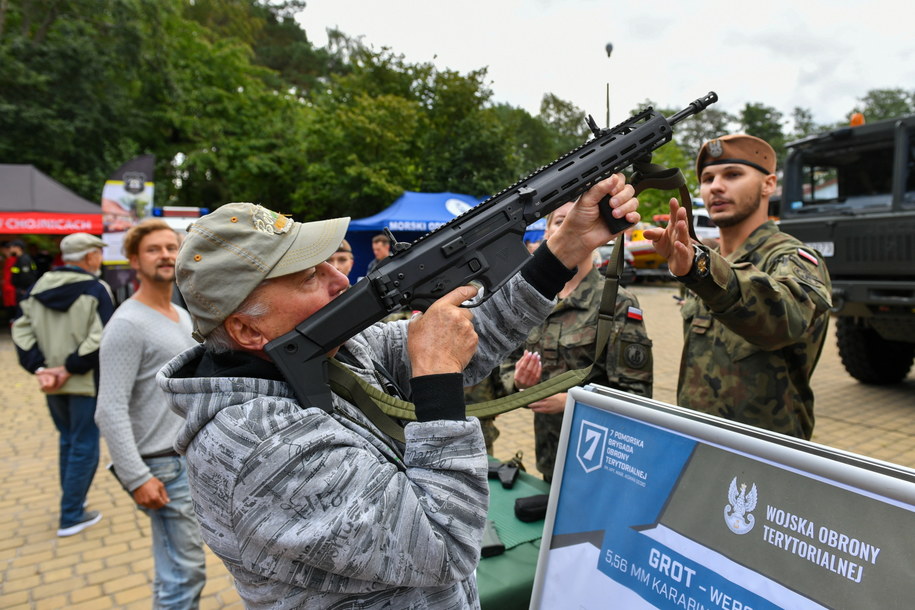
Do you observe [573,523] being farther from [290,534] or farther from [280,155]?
[280,155]

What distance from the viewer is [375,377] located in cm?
163

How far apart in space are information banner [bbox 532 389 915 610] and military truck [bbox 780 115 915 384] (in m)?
5.70

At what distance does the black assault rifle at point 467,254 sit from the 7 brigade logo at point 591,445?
0.54m

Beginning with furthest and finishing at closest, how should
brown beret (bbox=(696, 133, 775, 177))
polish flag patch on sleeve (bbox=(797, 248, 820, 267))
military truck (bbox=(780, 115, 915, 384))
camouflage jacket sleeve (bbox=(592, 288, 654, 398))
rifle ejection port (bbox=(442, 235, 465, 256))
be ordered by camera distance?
1. military truck (bbox=(780, 115, 915, 384))
2. camouflage jacket sleeve (bbox=(592, 288, 654, 398))
3. brown beret (bbox=(696, 133, 775, 177))
4. polish flag patch on sleeve (bbox=(797, 248, 820, 267))
5. rifle ejection port (bbox=(442, 235, 465, 256))

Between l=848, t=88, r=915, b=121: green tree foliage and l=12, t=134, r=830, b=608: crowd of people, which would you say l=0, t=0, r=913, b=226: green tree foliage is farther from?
l=848, t=88, r=915, b=121: green tree foliage

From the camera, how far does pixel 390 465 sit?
122cm

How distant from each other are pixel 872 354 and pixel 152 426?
8353 millimetres

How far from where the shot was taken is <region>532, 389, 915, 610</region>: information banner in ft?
3.67

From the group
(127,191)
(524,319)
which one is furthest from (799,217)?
(127,191)

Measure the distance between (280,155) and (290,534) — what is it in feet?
72.4

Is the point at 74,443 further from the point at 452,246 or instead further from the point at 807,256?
the point at 807,256

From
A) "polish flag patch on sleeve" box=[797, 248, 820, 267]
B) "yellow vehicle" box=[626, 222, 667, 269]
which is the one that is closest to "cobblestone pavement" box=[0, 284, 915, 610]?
"polish flag patch on sleeve" box=[797, 248, 820, 267]

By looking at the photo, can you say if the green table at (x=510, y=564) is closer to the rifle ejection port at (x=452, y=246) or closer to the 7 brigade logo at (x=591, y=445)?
the 7 brigade logo at (x=591, y=445)

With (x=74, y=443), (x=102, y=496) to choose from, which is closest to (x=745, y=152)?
(x=74, y=443)
